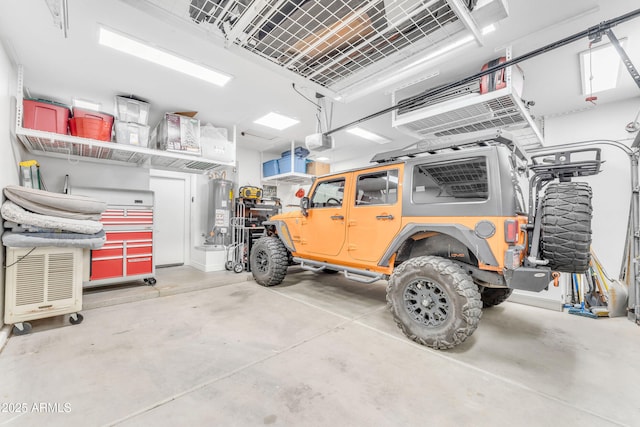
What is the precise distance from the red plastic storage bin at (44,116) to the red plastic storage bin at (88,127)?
0.10 m

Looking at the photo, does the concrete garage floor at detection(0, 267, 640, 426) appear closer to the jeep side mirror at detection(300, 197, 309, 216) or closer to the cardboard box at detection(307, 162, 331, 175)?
the jeep side mirror at detection(300, 197, 309, 216)

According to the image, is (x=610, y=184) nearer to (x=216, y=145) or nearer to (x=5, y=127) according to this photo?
(x=216, y=145)

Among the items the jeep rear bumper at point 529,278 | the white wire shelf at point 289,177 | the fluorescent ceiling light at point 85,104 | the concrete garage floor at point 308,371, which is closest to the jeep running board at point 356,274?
the concrete garage floor at point 308,371

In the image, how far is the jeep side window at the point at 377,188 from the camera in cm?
290

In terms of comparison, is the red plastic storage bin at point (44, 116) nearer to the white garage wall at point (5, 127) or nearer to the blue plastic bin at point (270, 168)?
the white garage wall at point (5, 127)

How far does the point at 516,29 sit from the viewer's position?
231 centimetres

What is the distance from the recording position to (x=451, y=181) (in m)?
2.59

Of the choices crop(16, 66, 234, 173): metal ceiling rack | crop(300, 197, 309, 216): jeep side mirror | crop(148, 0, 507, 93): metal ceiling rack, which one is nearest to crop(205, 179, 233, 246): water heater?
crop(16, 66, 234, 173): metal ceiling rack

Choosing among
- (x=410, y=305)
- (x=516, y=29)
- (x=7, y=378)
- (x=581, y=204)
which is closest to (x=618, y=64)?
(x=516, y=29)

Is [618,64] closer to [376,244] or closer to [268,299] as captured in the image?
[376,244]

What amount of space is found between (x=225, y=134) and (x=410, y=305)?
13.3ft

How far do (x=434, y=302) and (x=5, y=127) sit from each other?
177 inches

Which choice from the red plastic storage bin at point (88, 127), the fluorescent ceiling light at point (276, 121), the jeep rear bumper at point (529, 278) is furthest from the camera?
the fluorescent ceiling light at point (276, 121)

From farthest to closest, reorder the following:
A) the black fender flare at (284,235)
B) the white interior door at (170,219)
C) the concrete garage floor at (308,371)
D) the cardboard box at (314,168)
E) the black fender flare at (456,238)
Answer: the cardboard box at (314,168)
the white interior door at (170,219)
the black fender flare at (284,235)
the black fender flare at (456,238)
the concrete garage floor at (308,371)
